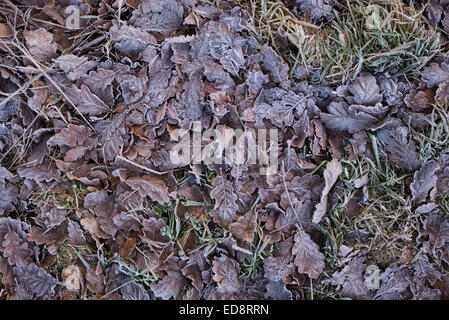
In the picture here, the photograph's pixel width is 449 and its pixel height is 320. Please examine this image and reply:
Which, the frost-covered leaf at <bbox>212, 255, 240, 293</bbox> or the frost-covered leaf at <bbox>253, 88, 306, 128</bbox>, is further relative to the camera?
the frost-covered leaf at <bbox>253, 88, 306, 128</bbox>

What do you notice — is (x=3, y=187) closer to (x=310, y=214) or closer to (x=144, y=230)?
(x=144, y=230)

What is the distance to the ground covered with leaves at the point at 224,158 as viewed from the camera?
156cm

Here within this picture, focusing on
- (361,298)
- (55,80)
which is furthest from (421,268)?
(55,80)

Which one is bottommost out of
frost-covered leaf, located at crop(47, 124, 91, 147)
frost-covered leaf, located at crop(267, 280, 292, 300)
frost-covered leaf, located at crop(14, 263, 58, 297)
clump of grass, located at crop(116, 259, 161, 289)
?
frost-covered leaf, located at crop(14, 263, 58, 297)

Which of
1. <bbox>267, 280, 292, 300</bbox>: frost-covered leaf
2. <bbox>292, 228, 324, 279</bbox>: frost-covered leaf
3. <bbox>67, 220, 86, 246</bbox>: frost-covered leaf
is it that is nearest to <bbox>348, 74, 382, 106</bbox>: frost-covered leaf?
<bbox>292, 228, 324, 279</bbox>: frost-covered leaf

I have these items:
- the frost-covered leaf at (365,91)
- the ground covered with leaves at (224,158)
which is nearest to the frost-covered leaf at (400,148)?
the ground covered with leaves at (224,158)

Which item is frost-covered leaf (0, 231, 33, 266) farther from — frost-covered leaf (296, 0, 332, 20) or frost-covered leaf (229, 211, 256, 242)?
frost-covered leaf (296, 0, 332, 20)

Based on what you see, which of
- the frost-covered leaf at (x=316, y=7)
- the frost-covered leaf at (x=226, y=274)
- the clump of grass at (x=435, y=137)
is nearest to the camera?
the frost-covered leaf at (x=226, y=274)

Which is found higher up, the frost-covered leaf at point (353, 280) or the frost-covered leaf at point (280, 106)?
the frost-covered leaf at point (280, 106)

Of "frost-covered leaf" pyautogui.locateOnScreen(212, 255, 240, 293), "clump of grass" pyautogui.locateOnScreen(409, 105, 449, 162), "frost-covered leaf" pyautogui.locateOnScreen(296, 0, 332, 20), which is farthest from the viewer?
"frost-covered leaf" pyautogui.locateOnScreen(296, 0, 332, 20)

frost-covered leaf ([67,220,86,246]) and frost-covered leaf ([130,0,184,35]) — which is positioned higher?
frost-covered leaf ([130,0,184,35])

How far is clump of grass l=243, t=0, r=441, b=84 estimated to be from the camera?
66.0 inches

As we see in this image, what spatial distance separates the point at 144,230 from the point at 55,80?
2.25 feet

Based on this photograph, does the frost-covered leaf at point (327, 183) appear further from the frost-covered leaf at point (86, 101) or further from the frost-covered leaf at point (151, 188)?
the frost-covered leaf at point (86, 101)
